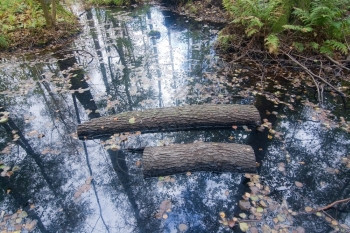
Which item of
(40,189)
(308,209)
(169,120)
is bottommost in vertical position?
(308,209)

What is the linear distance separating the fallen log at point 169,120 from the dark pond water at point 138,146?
0.59 feet

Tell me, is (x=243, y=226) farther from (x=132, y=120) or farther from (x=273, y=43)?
(x=273, y=43)

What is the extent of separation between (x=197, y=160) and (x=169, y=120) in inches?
45.4

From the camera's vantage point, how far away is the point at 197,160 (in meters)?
3.69

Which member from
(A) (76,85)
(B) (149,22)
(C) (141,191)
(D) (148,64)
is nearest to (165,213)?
(C) (141,191)

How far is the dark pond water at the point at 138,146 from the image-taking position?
→ 3.17m

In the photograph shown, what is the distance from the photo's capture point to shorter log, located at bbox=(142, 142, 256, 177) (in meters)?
3.62

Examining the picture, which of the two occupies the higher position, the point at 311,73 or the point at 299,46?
the point at 299,46

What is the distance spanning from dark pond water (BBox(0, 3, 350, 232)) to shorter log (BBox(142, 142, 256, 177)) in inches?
5.7

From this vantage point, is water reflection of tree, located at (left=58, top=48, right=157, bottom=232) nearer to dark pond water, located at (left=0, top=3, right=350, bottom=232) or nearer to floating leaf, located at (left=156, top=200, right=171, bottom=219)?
dark pond water, located at (left=0, top=3, right=350, bottom=232)

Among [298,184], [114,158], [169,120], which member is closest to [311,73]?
[298,184]

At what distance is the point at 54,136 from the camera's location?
454cm

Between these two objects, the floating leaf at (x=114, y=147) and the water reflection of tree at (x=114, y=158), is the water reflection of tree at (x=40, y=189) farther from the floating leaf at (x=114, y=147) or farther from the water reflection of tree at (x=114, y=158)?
the floating leaf at (x=114, y=147)

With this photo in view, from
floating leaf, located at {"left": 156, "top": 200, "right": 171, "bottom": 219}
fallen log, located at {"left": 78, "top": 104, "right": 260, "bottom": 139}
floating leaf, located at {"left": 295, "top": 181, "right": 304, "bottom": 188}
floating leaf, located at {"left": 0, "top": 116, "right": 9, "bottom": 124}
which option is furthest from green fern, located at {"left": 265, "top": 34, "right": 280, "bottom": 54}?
floating leaf, located at {"left": 0, "top": 116, "right": 9, "bottom": 124}
